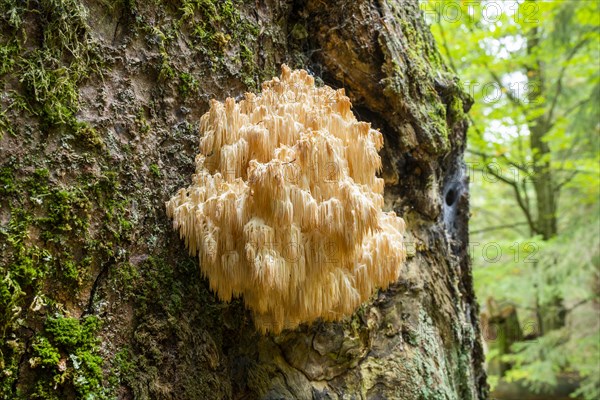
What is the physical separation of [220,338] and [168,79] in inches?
58.7

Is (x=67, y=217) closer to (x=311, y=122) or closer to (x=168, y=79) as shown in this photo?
(x=168, y=79)

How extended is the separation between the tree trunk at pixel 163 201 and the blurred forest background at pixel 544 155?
624 centimetres

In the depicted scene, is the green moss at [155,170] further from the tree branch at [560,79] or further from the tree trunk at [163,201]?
the tree branch at [560,79]

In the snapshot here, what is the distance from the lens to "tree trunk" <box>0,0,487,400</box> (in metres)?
1.84

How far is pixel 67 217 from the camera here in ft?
6.25

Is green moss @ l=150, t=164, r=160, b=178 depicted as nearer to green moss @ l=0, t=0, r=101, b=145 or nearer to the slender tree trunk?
green moss @ l=0, t=0, r=101, b=145

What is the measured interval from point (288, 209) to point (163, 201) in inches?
30.3

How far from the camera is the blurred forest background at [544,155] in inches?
373

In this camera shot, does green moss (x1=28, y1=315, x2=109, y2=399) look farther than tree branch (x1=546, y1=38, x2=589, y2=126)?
No

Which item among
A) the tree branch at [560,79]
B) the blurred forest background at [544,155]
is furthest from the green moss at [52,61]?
the tree branch at [560,79]

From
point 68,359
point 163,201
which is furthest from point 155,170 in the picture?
point 68,359

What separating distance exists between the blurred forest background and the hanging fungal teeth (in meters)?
7.40

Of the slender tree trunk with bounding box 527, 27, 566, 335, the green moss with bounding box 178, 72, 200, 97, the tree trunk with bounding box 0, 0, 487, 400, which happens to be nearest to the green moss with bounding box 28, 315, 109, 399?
the tree trunk with bounding box 0, 0, 487, 400

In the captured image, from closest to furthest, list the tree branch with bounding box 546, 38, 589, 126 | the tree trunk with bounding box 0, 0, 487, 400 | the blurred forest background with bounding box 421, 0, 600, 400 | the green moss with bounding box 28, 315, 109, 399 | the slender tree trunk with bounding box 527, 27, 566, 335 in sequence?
the green moss with bounding box 28, 315, 109, 399, the tree trunk with bounding box 0, 0, 487, 400, the blurred forest background with bounding box 421, 0, 600, 400, the tree branch with bounding box 546, 38, 589, 126, the slender tree trunk with bounding box 527, 27, 566, 335
